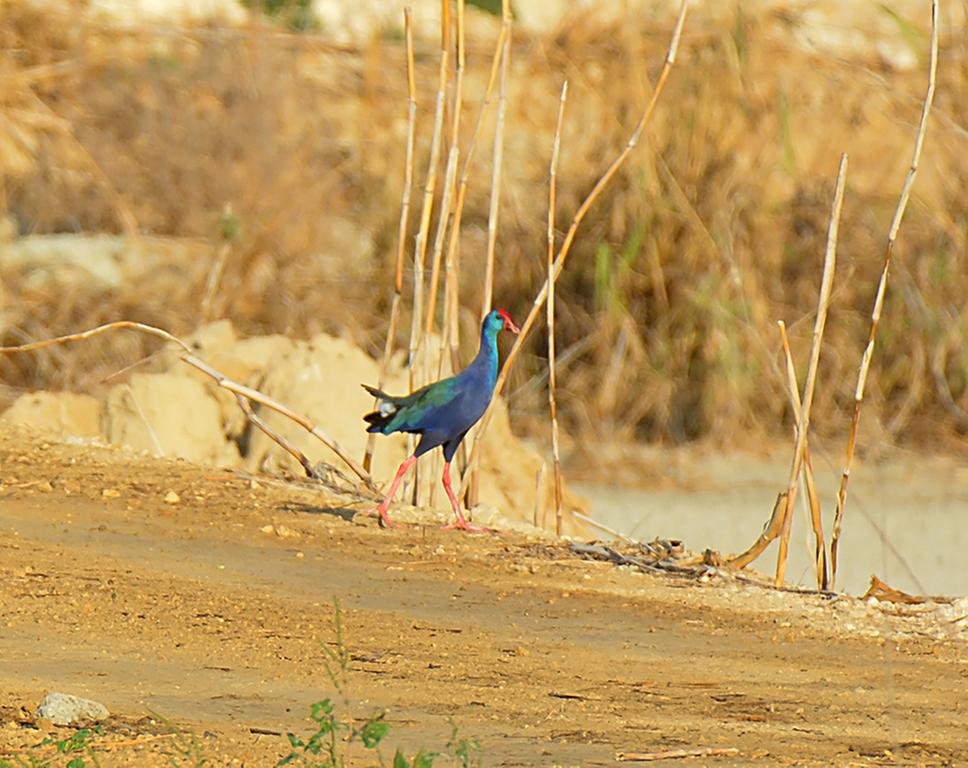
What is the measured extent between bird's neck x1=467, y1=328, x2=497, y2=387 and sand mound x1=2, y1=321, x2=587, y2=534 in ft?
5.60

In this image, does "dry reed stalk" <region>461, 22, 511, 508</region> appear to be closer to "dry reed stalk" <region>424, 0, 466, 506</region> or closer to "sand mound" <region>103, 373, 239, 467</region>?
"dry reed stalk" <region>424, 0, 466, 506</region>

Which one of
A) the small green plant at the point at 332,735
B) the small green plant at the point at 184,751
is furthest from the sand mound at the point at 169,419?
the small green plant at the point at 184,751

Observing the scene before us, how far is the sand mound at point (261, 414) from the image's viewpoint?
665 centimetres

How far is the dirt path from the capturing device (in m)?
3.24

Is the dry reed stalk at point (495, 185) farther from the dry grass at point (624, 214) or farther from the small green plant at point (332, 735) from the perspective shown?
the dry grass at point (624, 214)

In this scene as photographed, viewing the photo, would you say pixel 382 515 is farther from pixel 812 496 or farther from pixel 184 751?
pixel 184 751

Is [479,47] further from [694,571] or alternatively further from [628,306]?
[694,571]

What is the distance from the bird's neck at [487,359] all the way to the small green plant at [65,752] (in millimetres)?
1975

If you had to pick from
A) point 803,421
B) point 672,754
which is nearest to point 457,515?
point 803,421

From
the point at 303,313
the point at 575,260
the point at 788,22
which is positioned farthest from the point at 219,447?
the point at 788,22

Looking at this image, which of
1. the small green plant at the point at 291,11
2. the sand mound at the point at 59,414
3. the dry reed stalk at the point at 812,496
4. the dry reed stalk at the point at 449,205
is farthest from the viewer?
the small green plant at the point at 291,11

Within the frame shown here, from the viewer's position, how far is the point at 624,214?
10.5 meters

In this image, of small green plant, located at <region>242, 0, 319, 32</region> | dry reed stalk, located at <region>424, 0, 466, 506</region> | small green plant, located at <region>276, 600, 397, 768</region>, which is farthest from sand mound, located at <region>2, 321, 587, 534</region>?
small green plant, located at <region>242, 0, 319, 32</region>

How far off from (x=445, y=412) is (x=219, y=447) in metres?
2.25
